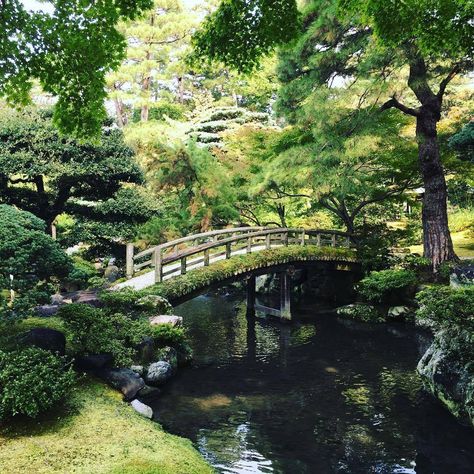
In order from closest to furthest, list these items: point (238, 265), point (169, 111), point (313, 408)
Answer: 1. point (313, 408)
2. point (238, 265)
3. point (169, 111)

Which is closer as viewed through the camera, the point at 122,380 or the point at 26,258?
the point at 26,258

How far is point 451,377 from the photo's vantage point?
9.61 metres

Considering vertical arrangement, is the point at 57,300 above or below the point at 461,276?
above

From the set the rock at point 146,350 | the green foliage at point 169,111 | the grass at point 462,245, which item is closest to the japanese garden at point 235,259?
the rock at point 146,350

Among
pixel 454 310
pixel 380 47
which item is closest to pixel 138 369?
pixel 454 310

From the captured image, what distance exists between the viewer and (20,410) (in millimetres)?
7062

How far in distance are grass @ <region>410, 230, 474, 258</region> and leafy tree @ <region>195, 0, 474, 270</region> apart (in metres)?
6.21

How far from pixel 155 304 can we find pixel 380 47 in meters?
8.51

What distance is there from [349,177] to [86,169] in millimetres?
9641

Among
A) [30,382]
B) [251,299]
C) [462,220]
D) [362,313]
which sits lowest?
[362,313]

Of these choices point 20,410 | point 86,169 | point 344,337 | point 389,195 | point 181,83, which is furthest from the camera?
point 181,83

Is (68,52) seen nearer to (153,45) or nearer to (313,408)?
(313,408)

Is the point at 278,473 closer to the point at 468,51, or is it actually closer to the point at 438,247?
the point at 468,51

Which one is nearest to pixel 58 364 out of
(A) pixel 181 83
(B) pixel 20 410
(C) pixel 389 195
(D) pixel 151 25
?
(B) pixel 20 410
